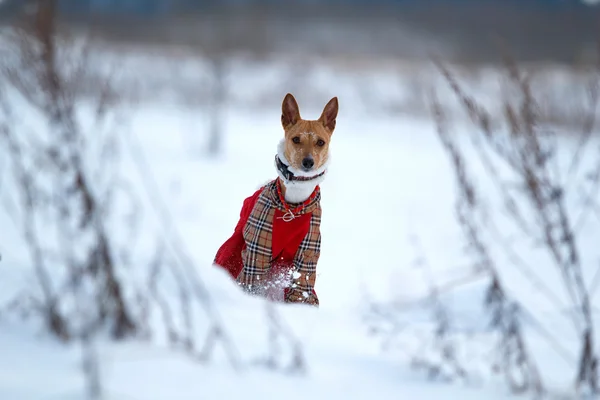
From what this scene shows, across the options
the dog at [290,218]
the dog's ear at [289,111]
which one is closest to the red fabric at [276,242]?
the dog at [290,218]

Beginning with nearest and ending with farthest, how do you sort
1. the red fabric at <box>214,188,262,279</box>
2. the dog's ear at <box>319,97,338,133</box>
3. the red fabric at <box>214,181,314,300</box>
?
the dog's ear at <box>319,97,338,133</box> → the red fabric at <box>214,181,314,300</box> → the red fabric at <box>214,188,262,279</box>

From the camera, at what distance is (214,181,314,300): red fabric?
1.77 metres

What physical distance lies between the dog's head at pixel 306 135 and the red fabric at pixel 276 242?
0.18m

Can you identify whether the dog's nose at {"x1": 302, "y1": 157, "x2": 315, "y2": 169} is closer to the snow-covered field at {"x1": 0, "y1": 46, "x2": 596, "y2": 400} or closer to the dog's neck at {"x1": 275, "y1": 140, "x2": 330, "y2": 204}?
the dog's neck at {"x1": 275, "y1": 140, "x2": 330, "y2": 204}

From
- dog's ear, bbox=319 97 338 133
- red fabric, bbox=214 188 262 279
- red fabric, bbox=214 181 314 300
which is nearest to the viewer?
dog's ear, bbox=319 97 338 133

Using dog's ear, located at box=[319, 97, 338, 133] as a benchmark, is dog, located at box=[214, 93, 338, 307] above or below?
below

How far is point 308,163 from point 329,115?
17cm

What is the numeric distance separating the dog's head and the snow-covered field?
394 millimetres

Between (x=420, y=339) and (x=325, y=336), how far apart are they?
912 millimetres

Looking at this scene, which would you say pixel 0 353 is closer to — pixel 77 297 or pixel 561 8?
pixel 77 297

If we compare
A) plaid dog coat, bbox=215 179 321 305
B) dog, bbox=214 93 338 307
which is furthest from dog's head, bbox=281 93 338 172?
plaid dog coat, bbox=215 179 321 305

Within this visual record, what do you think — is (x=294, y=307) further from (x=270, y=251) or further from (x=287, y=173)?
(x=287, y=173)

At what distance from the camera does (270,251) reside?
184cm

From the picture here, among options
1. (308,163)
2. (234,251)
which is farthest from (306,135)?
(234,251)
